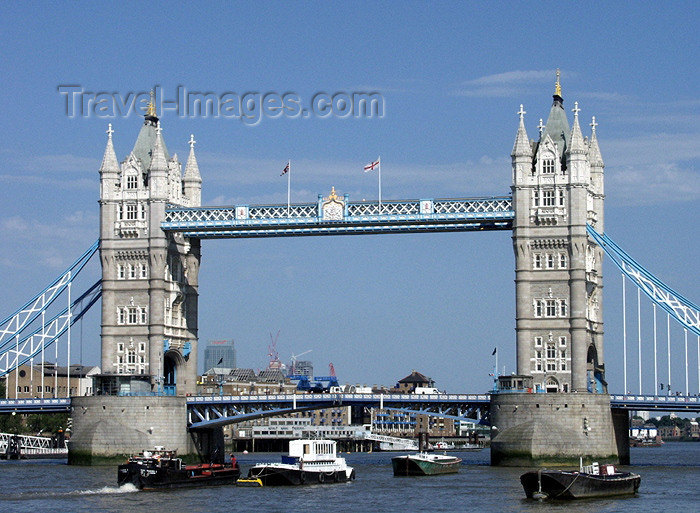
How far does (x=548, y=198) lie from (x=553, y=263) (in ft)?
18.7

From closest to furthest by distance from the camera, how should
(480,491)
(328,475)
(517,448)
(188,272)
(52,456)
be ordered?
(480,491) < (328,475) < (517,448) < (188,272) < (52,456)

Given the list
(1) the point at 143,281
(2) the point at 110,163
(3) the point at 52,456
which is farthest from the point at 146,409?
(3) the point at 52,456

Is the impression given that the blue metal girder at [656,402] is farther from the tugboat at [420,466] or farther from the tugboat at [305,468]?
the tugboat at [305,468]

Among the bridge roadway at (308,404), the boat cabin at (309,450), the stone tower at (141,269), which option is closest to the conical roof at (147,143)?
the stone tower at (141,269)

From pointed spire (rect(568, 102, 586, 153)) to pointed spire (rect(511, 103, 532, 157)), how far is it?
3.80 m

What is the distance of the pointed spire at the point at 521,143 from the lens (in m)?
127

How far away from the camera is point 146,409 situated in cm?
12750

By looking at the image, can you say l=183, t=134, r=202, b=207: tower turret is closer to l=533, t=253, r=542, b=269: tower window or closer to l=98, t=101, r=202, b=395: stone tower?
l=98, t=101, r=202, b=395: stone tower

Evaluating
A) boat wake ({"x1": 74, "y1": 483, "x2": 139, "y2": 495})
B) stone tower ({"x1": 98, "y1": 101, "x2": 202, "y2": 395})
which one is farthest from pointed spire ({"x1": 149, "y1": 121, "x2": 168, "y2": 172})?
boat wake ({"x1": 74, "y1": 483, "x2": 139, "y2": 495})

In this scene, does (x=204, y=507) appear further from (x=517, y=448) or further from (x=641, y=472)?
(x=641, y=472)

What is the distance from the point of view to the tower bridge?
399 ft

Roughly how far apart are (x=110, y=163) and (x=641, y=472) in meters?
56.2

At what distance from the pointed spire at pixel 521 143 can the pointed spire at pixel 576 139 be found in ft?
12.5

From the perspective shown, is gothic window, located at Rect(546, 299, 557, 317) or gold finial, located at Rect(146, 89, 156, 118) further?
gold finial, located at Rect(146, 89, 156, 118)
